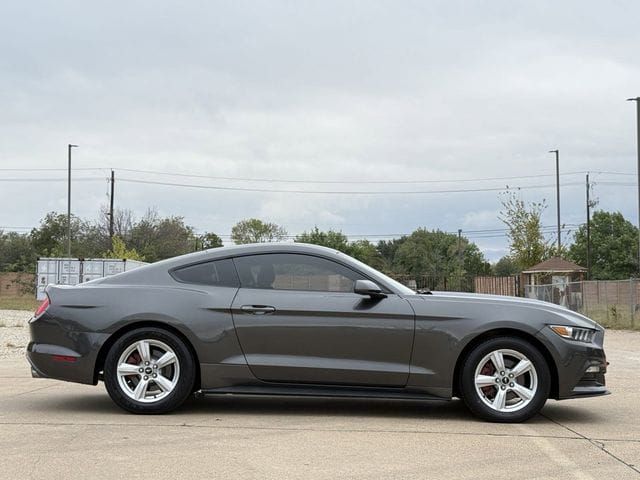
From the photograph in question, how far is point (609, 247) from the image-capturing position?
94750 millimetres

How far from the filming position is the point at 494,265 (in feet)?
383

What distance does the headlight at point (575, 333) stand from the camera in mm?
6812

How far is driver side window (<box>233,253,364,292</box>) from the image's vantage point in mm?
7027

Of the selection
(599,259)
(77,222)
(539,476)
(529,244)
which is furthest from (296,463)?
(599,259)

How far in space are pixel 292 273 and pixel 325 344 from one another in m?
0.71

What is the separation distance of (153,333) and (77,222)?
218 feet

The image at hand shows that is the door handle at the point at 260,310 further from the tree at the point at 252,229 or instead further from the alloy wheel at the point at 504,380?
the tree at the point at 252,229

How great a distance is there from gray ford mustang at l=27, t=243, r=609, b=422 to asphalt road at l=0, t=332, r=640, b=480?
28cm

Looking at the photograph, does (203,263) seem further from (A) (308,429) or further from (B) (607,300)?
(B) (607,300)

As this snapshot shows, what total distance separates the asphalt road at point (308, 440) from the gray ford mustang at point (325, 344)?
277 mm

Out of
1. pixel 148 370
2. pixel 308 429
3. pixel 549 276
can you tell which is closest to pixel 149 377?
pixel 148 370

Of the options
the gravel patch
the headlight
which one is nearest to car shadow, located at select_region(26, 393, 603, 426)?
the headlight

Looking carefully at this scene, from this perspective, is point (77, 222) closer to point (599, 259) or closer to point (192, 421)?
point (599, 259)

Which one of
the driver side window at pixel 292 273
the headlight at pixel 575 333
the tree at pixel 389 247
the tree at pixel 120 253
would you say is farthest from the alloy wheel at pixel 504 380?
the tree at pixel 389 247
